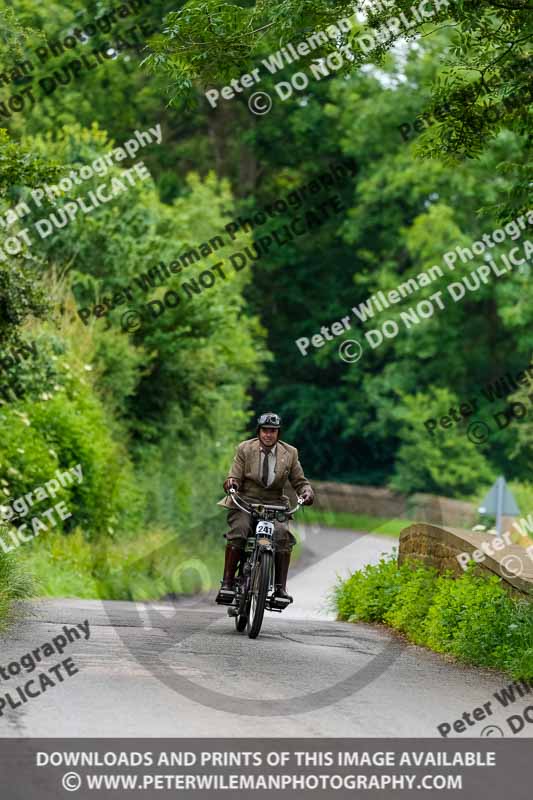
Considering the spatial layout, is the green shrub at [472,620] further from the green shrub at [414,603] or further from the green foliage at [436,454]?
the green foliage at [436,454]

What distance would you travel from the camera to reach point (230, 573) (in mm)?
13055

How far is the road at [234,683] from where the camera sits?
8203 millimetres

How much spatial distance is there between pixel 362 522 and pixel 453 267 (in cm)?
998

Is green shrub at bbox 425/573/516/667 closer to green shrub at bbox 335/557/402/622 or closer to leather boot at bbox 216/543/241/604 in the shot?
green shrub at bbox 335/557/402/622

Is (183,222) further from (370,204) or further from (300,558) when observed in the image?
(370,204)

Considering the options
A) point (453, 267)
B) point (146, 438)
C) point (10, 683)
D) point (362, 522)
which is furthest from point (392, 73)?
point (10, 683)

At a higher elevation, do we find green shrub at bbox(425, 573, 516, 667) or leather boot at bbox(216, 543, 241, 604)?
leather boot at bbox(216, 543, 241, 604)

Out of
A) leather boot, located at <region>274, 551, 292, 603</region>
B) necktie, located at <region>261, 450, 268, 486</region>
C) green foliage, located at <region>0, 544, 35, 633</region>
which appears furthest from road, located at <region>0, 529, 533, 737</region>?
necktie, located at <region>261, 450, 268, 486</region>

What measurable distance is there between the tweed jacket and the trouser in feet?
0.52

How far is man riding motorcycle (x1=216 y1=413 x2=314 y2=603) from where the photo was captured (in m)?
12.9

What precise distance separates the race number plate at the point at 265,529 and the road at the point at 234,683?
0.96 metres
